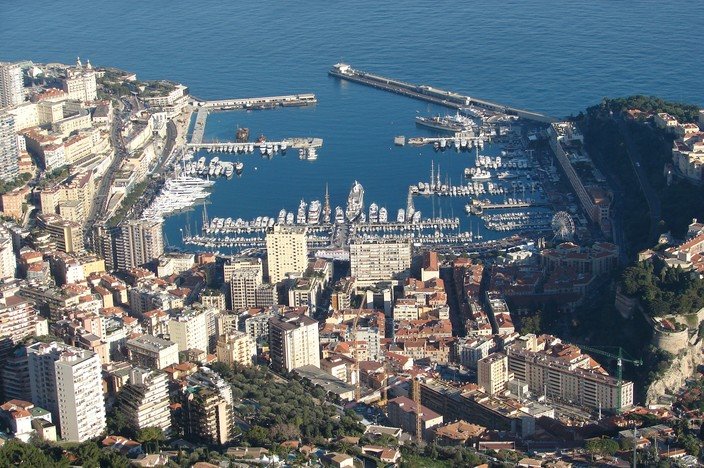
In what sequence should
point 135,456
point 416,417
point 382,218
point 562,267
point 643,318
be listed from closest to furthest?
point 135,456 → point 416,417 → point 643,318 → point 562,267 → point 382,218

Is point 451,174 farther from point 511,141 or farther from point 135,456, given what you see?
point 135,456

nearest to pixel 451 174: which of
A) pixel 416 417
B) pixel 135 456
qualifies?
pixel 416 417

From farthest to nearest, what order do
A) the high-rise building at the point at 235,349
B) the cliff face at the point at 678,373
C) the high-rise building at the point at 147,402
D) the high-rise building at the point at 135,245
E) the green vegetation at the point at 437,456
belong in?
the high-rise building at the point at 135,245 < the high-rise building at the point at 235,349 < the cliff face at the point at 678,373 < the high-rise building at the point at 147,402 < the green vegetation at the point at 437,456

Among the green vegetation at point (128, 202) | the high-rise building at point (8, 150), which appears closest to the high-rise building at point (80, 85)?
the high-rise building at point (8, 150)

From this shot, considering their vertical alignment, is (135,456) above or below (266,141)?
below

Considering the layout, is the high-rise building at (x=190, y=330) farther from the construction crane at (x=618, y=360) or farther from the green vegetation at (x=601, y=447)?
the green vegetation at (x=601, y=447)

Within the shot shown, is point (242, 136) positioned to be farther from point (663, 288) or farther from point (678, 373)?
point (678, 373)
